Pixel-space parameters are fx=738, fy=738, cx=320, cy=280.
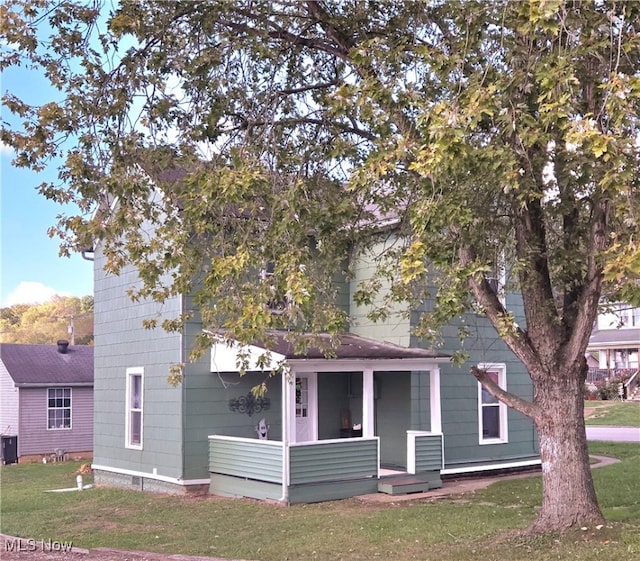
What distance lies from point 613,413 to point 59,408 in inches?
874

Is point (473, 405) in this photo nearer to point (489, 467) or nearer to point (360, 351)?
point (489, 467)

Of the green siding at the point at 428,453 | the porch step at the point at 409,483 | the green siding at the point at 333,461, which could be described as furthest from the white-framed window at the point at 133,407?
the green siding at the point at 428,453

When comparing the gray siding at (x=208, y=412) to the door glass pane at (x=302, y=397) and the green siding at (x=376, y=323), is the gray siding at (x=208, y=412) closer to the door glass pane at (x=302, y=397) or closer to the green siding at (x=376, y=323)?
the door glass pane at (x=302, y=397)

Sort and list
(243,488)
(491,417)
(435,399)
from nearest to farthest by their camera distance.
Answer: (243,488), (435,399), (491,417)

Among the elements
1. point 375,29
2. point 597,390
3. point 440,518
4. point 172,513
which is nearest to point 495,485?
point 440,518

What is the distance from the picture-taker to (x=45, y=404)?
83.2 feet

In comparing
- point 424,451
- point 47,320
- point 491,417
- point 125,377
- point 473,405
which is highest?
point 47,320

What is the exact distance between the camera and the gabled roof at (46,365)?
83.3 feet

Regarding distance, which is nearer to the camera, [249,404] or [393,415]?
[249,404]

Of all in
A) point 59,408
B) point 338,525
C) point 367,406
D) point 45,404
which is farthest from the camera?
point 59,408

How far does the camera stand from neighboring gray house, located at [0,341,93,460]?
2488 cm

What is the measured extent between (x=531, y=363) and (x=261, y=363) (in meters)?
3.50

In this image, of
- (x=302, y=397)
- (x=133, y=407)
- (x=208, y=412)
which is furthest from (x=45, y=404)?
(x=302, y=397)

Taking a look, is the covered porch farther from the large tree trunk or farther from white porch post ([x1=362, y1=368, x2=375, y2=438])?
the large tree trunk
